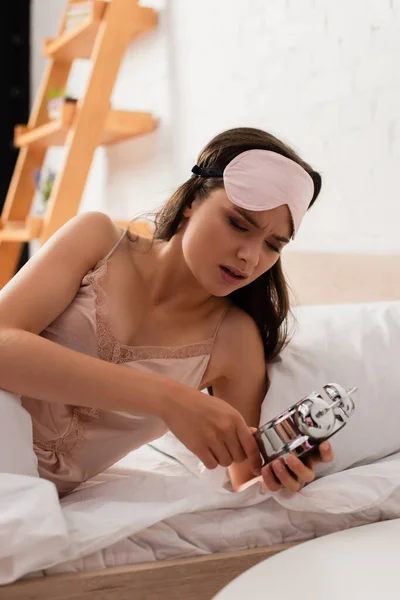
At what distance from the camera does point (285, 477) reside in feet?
3.34

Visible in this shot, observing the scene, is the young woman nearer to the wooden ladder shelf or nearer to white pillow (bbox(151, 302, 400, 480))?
white pillow (bbox(151, 302, 400, 480))

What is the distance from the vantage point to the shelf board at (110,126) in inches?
109

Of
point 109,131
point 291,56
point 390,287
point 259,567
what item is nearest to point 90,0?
point 109,131

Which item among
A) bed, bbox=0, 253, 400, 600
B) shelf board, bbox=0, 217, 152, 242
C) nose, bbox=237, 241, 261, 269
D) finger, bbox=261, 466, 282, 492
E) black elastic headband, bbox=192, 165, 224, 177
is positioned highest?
black elastic headband, bbox=192, 165, 224, 177

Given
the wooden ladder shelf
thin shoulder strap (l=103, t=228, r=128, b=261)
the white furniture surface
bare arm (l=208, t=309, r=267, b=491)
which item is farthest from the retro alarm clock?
the wooden ladder shelf

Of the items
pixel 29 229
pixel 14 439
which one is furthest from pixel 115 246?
pixel 29 229

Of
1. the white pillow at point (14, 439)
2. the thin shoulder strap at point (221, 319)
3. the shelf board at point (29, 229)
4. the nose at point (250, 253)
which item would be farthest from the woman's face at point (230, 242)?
the shelf board at point (29, 229)

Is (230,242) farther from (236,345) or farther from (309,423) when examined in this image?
(309,423)

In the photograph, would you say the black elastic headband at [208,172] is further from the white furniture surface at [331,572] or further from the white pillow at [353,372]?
the white furniture surface at [331,572]

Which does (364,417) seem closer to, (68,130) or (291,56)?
(291,56)

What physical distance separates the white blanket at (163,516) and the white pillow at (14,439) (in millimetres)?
50

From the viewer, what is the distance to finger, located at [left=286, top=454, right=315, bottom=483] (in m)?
1.00

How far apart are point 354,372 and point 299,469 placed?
299 mm

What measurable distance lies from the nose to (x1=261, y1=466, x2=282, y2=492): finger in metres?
0.32
